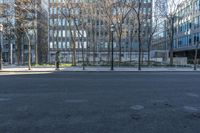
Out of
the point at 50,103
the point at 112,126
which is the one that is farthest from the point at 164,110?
the point at 50,103

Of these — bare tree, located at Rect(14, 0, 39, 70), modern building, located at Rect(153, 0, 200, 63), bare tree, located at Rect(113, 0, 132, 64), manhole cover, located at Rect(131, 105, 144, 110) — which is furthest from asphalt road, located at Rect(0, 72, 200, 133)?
modern building, located at Rect(153, 0, 200, 63)

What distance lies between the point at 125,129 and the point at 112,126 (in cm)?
36

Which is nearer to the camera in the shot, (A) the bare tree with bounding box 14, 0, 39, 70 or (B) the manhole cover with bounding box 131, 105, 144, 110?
→ (B) the manhole cover with bounding box 131, 105, 144, 110

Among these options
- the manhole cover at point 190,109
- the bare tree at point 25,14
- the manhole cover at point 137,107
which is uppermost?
the bare tree at point 25,14

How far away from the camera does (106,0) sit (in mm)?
41625

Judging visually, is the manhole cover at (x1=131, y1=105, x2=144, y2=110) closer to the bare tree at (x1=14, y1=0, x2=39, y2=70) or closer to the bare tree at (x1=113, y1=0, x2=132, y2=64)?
the bare tree at (x1=14, y1=0, x2=39, y2=70)

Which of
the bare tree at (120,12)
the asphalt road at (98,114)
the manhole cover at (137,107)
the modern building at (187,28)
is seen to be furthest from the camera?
the modern building at (187,28)

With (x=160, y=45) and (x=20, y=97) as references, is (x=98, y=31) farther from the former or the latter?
(x=20, y=97)

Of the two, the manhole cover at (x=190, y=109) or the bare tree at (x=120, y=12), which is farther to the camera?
the bare tree at (x=120, y=12)

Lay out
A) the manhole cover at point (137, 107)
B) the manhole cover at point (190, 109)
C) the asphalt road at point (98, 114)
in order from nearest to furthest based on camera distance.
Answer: the asphalt road at point (98, 114) < the manhole cover at point (190, 109) < the manhole cover at point (137, 107)

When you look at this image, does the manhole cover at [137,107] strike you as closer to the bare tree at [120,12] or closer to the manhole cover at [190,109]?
the manhole cover at [190,109]

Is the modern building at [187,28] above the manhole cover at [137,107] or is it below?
above

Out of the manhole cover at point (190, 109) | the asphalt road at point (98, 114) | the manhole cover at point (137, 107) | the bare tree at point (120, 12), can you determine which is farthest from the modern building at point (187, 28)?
the manhole cover at point (137, 107)

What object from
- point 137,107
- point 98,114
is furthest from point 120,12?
point 98,114
